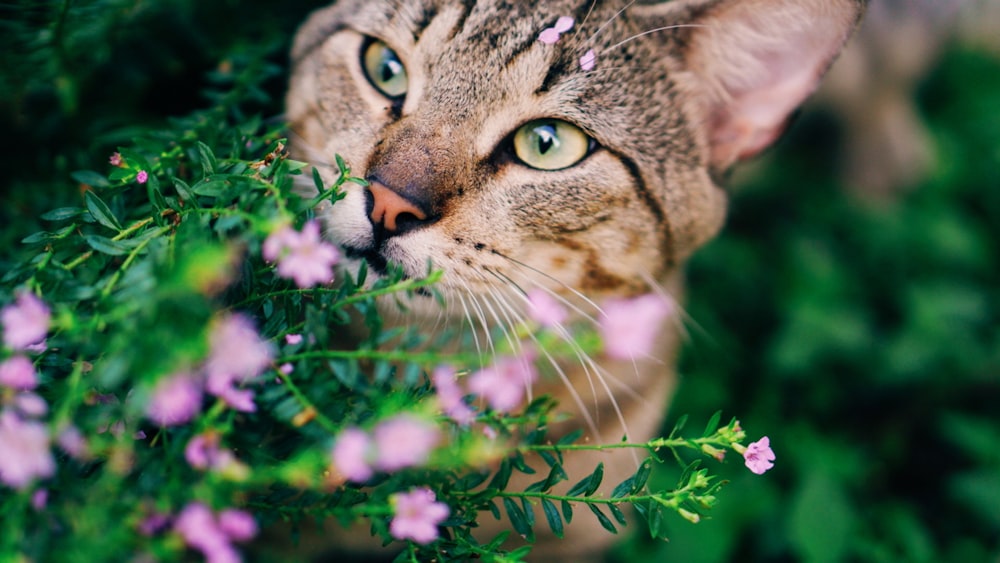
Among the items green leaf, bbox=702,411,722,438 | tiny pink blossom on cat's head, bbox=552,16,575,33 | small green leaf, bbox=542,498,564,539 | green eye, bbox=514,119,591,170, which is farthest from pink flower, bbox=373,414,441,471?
tiny pink blossom on cat's head, bbox=552,16,575,33

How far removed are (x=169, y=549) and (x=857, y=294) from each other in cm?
242

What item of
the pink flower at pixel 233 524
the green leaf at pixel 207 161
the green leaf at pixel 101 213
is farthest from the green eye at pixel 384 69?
the pink flower at pixel 233 524

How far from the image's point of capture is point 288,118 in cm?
165

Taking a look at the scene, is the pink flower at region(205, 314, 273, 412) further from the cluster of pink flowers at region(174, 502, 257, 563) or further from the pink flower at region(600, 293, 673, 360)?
the pink flower at region(600, 293, 673, 360)

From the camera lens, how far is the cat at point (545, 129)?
128 cm

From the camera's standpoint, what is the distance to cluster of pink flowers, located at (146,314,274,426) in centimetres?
72

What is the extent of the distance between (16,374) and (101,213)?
330mm

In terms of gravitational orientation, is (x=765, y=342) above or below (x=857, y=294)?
below

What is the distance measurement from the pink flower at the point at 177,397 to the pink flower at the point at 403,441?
0.21 m

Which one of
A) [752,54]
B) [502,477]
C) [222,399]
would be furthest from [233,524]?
→ [752,54]

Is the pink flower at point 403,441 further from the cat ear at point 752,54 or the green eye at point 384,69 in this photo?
the cat ear at point 752,54

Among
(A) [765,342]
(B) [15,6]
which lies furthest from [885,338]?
(B) [15,6]

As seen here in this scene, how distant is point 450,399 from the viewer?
2.95 feet

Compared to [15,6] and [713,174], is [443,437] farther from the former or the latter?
[15,6]
